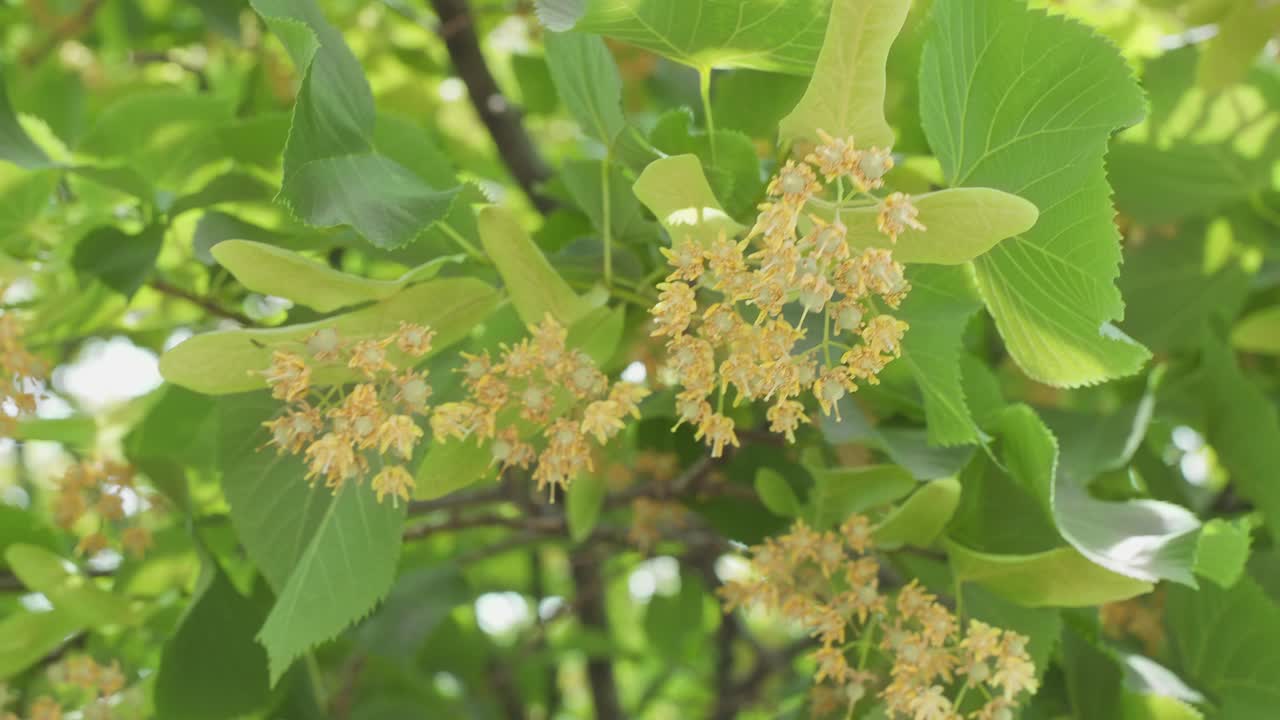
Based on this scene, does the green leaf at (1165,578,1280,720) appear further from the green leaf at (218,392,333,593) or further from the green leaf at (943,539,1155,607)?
the green leaf at (218,392,333,593)

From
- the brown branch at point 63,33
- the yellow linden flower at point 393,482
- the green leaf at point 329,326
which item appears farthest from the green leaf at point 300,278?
the brown branch at point 63,33

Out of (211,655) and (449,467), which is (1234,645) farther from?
(211,655)

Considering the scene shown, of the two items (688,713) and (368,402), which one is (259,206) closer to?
(368,402)

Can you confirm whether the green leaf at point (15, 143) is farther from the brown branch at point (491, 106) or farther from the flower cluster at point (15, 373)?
the brown branch at point (491, 106)

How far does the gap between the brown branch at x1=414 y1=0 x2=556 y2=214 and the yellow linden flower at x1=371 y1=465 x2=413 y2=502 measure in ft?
2.70

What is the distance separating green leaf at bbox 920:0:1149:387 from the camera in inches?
29.4

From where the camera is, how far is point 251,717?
1.23 meters

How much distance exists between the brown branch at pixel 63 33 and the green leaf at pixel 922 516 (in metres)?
1.52

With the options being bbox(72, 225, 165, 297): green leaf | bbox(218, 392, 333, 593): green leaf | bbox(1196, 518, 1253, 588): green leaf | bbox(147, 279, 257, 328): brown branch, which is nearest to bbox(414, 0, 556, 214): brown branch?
bbox(147, 279, 257, 328): brown branch

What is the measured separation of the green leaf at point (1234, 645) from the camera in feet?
3.61

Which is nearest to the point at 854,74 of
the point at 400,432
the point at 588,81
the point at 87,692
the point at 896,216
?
the point at 896,216

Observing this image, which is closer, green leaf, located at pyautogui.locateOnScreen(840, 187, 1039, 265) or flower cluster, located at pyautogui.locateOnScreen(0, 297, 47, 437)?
green leaf, located at pyautogui.locateOnScreen(840, 187, 1039, 265)

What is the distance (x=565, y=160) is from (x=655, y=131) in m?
0.11

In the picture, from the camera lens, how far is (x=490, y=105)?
65.6 inches
